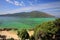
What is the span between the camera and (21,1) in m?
7.42

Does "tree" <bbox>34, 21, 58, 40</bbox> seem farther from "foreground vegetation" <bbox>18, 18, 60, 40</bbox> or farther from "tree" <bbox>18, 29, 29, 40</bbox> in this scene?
"tree" <bbox>18, 29, 29, 40</bbox>

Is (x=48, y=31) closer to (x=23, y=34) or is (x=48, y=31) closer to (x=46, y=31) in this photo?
(x=46, y=31)

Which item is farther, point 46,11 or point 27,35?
point 46,11

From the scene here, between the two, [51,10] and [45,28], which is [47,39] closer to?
[45,28]

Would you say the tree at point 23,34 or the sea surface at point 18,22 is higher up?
the sea surface at point 18,22

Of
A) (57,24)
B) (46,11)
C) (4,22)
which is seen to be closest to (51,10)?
(46,11)

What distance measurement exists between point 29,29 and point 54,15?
1.13 metres

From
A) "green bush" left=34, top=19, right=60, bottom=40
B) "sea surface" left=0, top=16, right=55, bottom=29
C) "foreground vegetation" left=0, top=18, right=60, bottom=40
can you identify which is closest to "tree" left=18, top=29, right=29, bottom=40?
"foreground vegetation" left=0, top=18, right=60, bottom=40

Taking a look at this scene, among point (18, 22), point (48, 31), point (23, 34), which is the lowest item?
point (23, 34)

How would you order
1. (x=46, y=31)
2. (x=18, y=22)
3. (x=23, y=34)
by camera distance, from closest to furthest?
(x=46, y=31) → (x=23, y=34) → (x=18, y=22)

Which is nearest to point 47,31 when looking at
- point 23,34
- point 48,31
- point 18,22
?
point 48,31

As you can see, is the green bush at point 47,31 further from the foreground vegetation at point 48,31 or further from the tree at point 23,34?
the tree at point 23,34

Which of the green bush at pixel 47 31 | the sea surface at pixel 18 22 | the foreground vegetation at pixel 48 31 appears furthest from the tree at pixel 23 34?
the sea surface at pixel 18 22

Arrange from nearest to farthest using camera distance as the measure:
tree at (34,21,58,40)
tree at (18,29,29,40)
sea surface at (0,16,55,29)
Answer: tree at (34,21,58,40) → tree at (18,29,29,40) → sea surface at (0,16,55,29)
